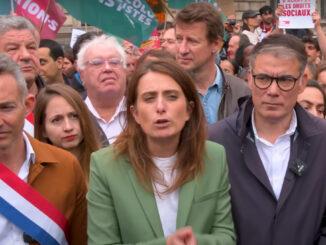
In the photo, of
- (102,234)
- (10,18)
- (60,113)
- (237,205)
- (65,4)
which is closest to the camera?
(102,234)

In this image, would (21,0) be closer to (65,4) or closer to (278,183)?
(65,4)

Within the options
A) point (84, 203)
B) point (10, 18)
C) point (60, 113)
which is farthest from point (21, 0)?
point (84, 203)

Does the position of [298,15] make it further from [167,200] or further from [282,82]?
[167,200]

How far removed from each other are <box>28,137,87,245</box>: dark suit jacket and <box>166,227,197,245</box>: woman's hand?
765mm

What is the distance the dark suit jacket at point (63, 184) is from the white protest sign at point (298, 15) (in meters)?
8.08

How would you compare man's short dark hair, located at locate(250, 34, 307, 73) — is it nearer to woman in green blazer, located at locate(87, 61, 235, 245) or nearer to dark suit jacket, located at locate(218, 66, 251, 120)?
woman in green blazer, located at locate(87, 61, 235, 245)

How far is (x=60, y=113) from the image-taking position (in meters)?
4.61

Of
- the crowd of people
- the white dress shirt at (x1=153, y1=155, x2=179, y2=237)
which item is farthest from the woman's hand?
the white dress shirt at (x1=153, y1=155, x2=179, y2=237)

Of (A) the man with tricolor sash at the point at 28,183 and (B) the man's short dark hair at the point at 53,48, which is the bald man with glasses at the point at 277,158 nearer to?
(A) the man with tricolor sash at the point at 28,183

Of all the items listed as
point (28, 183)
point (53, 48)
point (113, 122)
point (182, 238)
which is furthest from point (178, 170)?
point (53, 48)

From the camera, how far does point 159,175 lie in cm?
345

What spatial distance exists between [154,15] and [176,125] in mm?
5188

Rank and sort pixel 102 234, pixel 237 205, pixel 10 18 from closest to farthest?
pixel 102 234 → pixel 237 205 → pixel 10 18

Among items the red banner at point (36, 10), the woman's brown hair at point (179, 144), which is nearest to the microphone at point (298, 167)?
the woman's brown hair at point (179, 144)
